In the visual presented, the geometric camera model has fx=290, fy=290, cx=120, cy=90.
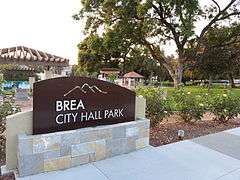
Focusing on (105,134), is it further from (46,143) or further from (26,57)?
(26,57)

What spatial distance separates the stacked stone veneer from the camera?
4.04 meters

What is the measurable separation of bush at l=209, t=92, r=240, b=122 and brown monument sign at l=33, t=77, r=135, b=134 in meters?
3.84

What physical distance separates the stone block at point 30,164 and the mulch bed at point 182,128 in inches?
97.3

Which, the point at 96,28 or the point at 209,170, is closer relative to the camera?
the point at 209,170

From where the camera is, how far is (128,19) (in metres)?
19.7

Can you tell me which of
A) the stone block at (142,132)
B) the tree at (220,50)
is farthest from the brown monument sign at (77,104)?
the tree at (220,50)

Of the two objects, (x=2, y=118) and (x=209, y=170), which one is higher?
(x=2, y=118)

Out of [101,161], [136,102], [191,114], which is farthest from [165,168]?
[191,114]

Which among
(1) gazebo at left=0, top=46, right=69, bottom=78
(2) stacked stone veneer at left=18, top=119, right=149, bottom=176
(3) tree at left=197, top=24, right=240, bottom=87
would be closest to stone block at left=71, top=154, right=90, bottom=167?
(2) stacked stone veneer at left=18, top=119, right=149, bottom=176

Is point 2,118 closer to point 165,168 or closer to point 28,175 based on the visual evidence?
point 28,175

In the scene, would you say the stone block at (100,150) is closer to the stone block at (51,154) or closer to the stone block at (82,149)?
the stone block at (82,149)

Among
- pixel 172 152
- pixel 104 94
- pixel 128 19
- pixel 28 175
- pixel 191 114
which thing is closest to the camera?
pixel 28 175

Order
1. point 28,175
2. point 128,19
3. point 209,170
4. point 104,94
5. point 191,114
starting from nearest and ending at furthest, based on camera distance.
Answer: point 28,175 → point 209,170 → point 104,94 → point 191,114 → point 128,19

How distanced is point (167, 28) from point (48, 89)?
18.0 m
